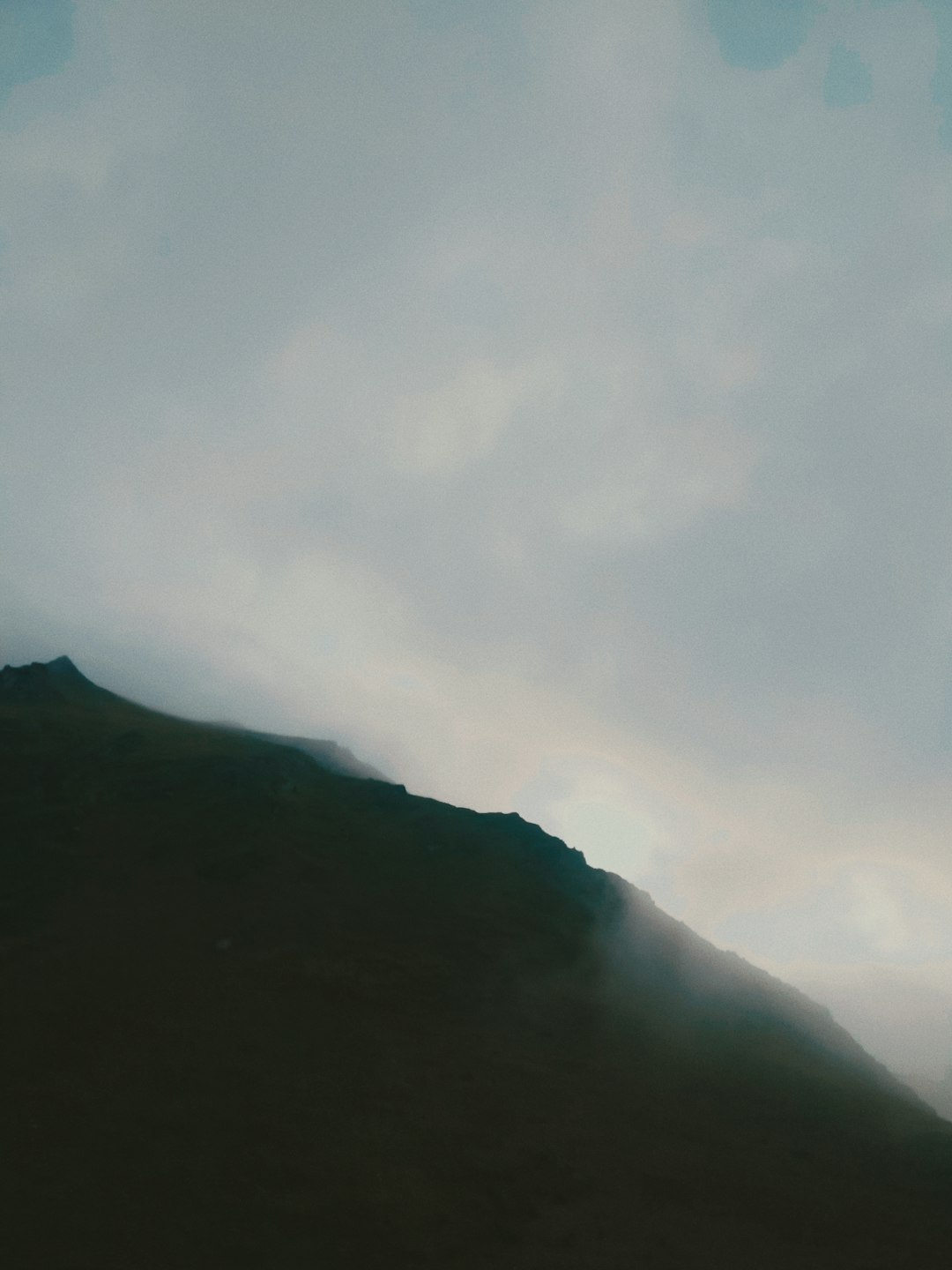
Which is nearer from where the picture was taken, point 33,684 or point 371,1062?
point 371,1062

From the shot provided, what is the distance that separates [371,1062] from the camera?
144 feet

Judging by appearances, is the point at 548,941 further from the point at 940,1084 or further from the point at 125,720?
the point at 940,1084

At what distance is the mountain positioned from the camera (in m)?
29.8

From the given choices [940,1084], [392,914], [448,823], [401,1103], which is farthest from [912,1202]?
[940,1084]

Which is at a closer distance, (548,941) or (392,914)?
(392,914)

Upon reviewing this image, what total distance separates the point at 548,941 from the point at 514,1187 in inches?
1499

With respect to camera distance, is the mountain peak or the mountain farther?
the mountain peak

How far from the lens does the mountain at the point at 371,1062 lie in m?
29.8

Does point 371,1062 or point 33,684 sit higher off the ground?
point 33,684

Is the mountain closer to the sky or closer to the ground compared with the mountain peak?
closer to the ground

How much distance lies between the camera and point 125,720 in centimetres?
10631

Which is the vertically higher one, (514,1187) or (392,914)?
(392,914)

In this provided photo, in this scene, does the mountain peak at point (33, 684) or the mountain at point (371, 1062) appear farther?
the mountain peak at point (33, 684)

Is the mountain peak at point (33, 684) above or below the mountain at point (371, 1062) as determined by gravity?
above
